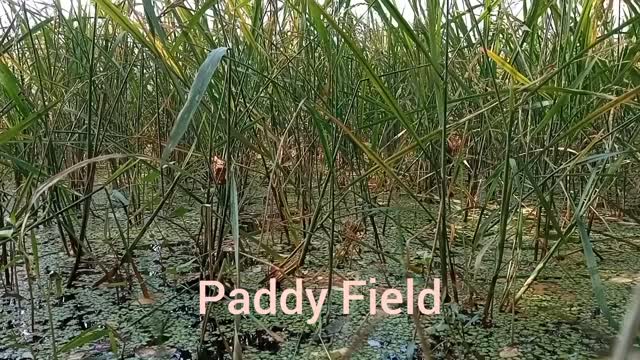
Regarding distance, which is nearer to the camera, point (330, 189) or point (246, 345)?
point (246, 345)

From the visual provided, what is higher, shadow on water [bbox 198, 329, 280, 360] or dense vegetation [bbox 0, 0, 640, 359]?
dense vegetation [bbox 0, 0, 640, 359]

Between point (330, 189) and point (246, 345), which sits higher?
point (330, 189)

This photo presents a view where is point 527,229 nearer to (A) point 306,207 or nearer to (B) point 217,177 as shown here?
(A) point 306,207

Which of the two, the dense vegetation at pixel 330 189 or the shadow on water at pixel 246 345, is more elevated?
the dense vegetation at pixel 330 189

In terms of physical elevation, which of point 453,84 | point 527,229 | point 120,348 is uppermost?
point 453,84

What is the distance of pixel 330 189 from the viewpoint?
1.10 m

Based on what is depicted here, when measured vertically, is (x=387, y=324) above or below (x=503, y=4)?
below

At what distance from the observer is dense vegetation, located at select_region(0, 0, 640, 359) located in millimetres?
835

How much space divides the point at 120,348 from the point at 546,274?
0.73 metres

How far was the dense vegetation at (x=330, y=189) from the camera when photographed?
835 mm

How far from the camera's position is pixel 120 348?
3.01 feet

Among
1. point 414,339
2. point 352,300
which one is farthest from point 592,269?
point 352,300

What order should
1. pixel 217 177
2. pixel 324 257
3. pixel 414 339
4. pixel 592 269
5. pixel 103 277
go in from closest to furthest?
pixel 592 269, pixel 414 339, pixel 217 177, pixel 103 277, pixel 324 257

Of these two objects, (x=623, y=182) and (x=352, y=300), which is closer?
(x=352, y=300)
